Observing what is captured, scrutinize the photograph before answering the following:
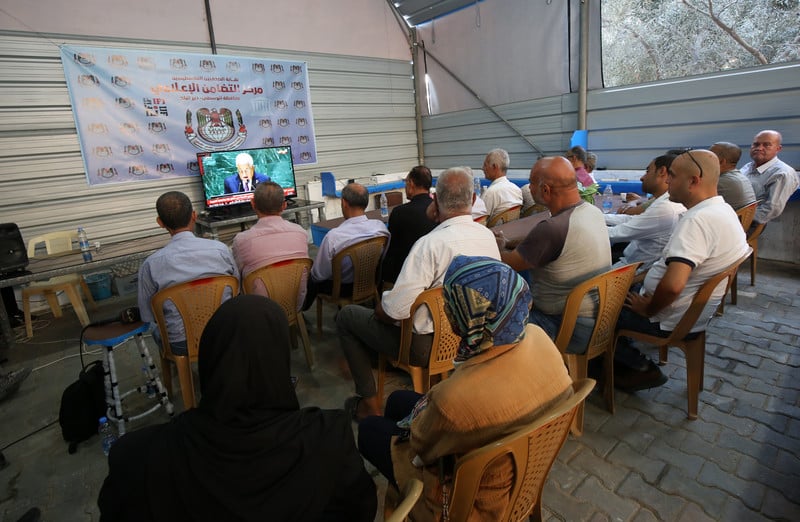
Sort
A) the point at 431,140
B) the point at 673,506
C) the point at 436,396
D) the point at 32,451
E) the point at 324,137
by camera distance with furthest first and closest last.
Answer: the point at 431,140, the point at 324,137, the point at 32,451, the point at 673,506, the point at 436,396

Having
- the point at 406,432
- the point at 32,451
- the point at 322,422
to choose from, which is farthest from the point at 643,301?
the point at 32,451

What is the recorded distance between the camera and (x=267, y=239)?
2.88 m

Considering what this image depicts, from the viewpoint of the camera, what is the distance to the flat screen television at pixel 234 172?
5574 millimetres

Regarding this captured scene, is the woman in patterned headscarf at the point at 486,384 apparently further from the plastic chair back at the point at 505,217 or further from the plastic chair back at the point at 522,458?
the plastic chair back at the point at 505,217

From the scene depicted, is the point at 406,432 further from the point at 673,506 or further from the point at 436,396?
the point at 673,506

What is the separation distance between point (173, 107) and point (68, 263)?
2817 millimetres

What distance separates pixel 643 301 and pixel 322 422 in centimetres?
184

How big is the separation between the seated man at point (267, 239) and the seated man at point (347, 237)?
0.55 feet

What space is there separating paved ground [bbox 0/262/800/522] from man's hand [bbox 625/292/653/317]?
0.55 m

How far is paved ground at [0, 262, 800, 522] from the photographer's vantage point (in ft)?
5.63

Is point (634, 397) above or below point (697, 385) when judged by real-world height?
below

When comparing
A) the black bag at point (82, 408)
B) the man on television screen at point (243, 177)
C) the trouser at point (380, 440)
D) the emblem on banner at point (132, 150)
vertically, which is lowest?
the black bag at point (82, 408)

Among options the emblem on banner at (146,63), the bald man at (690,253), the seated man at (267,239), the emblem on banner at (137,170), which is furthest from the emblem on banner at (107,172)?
the bald man at (690,253)

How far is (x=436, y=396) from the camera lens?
1.08 meters
